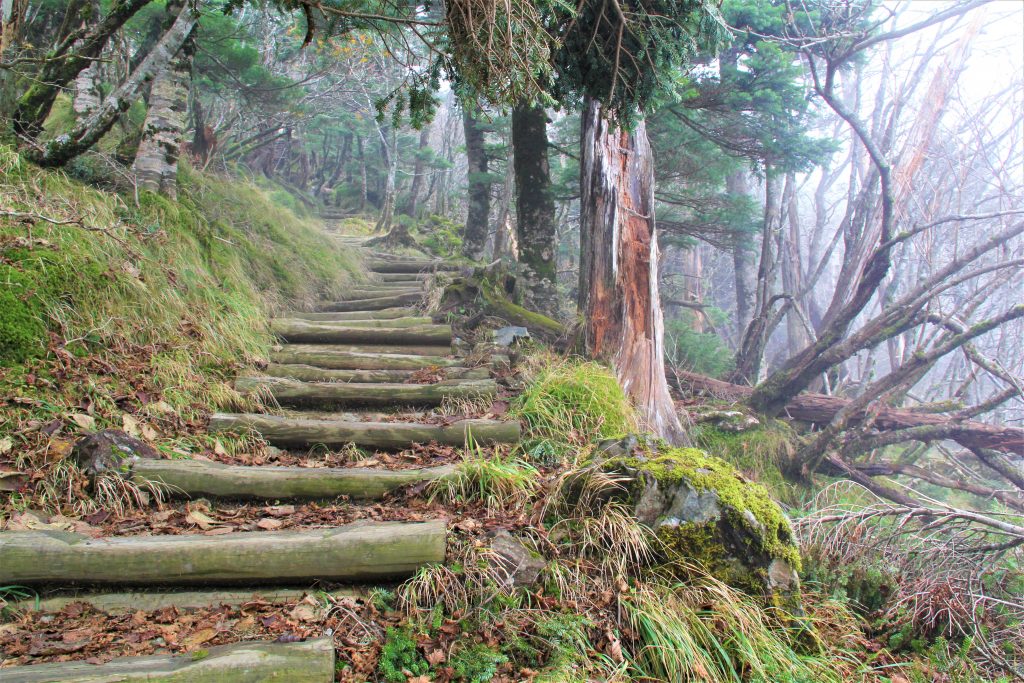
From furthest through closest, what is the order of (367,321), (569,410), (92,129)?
(367,321), (92,129), (569,410)

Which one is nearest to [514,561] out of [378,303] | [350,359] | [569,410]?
[569,410]

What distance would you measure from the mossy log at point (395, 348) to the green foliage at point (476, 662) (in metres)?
3.90

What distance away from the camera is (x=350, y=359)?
5.65 metres

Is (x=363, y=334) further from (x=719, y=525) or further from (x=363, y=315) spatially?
(x=719, y=525)

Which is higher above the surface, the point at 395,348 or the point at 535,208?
the point at 535,208

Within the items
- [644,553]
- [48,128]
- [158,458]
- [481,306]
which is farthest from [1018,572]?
[48,128]

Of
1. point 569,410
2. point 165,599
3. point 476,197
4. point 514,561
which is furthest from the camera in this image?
point 476,197

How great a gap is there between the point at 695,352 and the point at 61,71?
27.2ft

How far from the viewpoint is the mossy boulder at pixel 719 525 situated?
9.63 feet

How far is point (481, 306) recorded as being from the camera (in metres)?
6.78

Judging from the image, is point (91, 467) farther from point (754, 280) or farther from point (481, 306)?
point (754, 280)

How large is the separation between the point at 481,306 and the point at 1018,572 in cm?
519

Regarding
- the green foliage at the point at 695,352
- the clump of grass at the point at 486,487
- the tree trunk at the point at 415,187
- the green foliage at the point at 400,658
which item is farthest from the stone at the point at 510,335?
the tree trunk at the point at 415,187

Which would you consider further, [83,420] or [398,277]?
[398,277]
